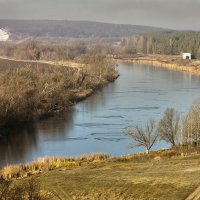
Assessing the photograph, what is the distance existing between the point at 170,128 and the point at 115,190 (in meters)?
10.1

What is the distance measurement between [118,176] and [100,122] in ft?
53.3

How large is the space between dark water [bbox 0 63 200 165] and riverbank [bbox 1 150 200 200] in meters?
4.14

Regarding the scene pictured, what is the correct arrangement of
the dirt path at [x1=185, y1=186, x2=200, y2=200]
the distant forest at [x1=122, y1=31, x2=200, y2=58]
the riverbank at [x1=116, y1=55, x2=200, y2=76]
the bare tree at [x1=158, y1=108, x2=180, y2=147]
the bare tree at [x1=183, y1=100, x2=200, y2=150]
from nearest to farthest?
the dirt path at [x1=185, y1=186, x2=200, y2=200], the bare tree at [x1=183, y1=100, x2=200, y2=150], the bare tree at [x1=158, y1=108, x2=180, y2=147], the riverbank at [x1=116, y1=55, x2=200, y2=76], the distant forest at [x1=122, y1=31, x2=200, y2=58]

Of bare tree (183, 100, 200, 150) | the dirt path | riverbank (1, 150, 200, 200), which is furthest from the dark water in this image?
the dirt path

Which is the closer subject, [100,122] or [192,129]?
[192,129]

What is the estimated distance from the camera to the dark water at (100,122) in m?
25.2

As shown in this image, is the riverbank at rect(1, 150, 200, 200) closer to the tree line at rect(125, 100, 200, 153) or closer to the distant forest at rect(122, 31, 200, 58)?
the tree line at rect(125, 100, 200, 153)

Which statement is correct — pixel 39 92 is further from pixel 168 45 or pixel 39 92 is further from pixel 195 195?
pixel 168 45

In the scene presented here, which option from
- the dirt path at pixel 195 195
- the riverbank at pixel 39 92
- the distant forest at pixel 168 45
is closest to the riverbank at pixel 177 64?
the distant forest at pixel 168 45

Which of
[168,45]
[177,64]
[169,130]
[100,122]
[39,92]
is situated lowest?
[100,122]

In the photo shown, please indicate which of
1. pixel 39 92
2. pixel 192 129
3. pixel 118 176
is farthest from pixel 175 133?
pixel 39 92

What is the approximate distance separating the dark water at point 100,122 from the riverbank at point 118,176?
4.14 m

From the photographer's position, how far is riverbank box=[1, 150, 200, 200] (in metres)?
13.9

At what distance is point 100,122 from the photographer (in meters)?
32.1
